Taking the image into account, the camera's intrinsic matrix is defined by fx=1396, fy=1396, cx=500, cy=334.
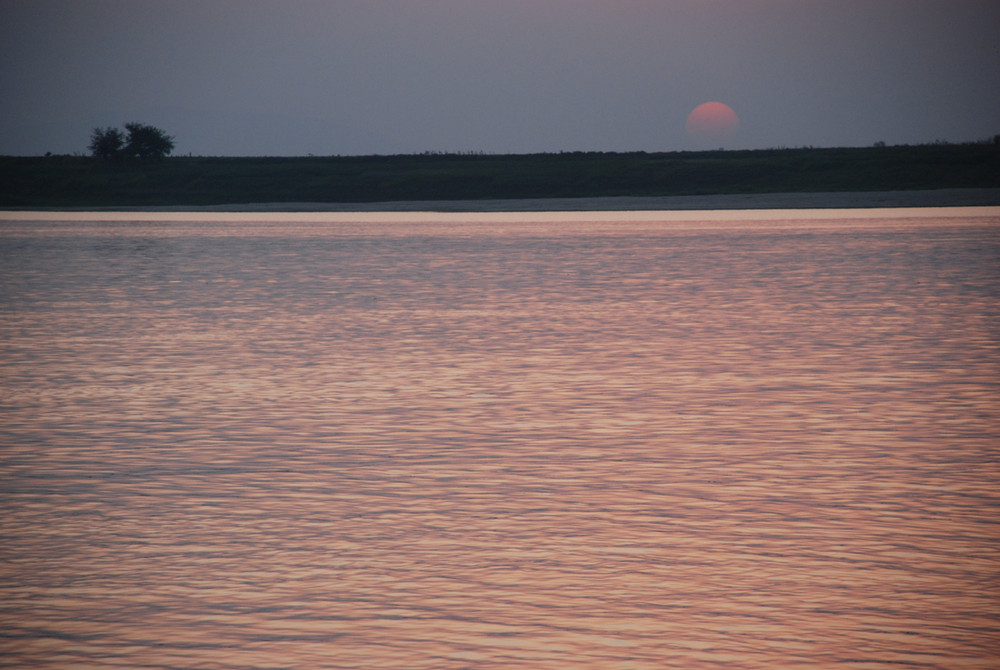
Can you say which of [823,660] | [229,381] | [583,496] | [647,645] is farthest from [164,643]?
[229,381]

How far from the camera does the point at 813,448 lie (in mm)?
9500

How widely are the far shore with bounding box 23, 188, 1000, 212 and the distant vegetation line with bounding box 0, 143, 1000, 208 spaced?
3806mm

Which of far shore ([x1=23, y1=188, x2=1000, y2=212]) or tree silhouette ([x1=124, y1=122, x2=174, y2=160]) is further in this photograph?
tree silhouette ([x1=124, y1=122, x2=174, y2=160])

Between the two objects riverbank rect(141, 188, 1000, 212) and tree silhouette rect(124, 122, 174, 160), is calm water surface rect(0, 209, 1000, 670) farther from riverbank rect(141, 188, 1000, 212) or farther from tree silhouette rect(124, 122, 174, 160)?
tree silhouette rect(124, 122, 174, 160)

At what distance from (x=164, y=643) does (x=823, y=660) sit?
2.53m

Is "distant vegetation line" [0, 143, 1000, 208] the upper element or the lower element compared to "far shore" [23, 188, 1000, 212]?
upper

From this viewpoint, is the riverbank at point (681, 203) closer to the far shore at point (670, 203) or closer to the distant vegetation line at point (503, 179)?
the far shore at point (670, 203)

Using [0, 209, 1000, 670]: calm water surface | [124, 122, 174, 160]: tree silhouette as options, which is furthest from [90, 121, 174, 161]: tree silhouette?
[0, 209, 1000, 670]: calm water surface

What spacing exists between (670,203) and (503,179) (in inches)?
794

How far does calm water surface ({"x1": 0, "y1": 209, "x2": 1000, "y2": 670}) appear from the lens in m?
5.57

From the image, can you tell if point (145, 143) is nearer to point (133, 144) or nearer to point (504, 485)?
point (133, 144)

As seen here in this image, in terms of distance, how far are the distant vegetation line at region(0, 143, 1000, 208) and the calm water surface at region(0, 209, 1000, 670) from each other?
7091cm

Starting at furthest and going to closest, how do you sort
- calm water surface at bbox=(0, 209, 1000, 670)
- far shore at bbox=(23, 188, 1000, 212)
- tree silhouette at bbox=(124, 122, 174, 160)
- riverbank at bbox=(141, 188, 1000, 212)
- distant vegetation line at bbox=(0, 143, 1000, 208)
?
1. tree silhouette at bbox=(124, 122, 174, 160)
2. distant vegetation line at bbox=(0, 143, 1000, 208)
3. far shore at bbox=(23, 188, 1000, 212)
4. riverbank at bbox=(141, 188, 1000, 212)
5. calm water surface at bbox=(0, 209, 1000, 670)

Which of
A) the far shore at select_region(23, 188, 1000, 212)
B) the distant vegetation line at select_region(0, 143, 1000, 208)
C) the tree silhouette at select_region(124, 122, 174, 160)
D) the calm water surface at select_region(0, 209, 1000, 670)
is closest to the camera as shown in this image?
the calm water surface at select_region(0, 209, 1000, 670)
